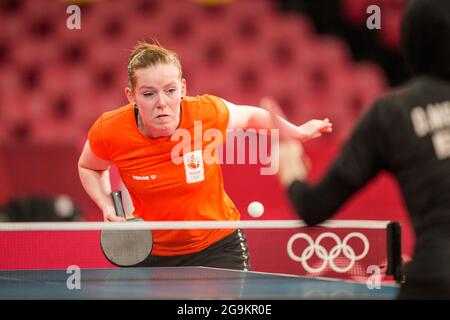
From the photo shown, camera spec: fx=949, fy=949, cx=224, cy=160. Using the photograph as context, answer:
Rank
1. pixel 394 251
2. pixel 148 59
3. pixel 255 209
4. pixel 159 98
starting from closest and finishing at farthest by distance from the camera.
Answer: pixel 394 251 < pixel 159 98 < pixel 148 59 < pixel 255 209

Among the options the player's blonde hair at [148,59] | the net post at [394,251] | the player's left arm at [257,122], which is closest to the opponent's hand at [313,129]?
the player's left arm at [257,122]

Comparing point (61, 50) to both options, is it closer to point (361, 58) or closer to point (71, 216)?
point (71, 216)

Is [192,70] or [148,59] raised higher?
[192,70]

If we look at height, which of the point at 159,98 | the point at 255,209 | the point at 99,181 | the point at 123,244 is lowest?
the point at 123,244

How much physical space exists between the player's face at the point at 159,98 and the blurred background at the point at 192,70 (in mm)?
1229

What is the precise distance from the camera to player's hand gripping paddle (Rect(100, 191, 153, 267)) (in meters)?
4.48

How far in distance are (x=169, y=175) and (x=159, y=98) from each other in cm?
37

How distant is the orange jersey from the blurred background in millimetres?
1079

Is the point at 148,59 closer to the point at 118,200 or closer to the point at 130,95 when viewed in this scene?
the point at 130,95

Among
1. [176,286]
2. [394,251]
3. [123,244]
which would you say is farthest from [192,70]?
[394,251]

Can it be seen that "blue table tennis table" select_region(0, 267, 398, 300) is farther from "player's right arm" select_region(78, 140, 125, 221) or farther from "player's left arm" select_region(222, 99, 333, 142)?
"player's left arm" select_region(222, 99, 333, 142)

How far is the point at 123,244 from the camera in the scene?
4555 millimetres

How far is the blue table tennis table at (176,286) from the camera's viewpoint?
361 centimetres

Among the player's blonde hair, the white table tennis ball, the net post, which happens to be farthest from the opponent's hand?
the net post
